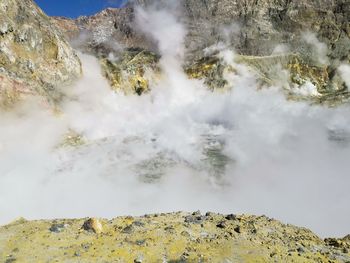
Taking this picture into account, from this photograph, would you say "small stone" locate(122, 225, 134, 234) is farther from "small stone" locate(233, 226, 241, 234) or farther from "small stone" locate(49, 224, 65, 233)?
"small stone" locate(233, 226, 241, 234)

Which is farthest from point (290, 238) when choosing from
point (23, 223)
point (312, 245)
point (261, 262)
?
point (23, 223)

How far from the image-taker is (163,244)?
4912 centimetres

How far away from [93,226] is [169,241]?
356 inches

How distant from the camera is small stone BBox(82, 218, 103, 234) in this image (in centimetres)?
5267

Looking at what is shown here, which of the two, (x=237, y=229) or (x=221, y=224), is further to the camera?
(x=221, y=224)

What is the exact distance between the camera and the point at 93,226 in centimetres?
5284

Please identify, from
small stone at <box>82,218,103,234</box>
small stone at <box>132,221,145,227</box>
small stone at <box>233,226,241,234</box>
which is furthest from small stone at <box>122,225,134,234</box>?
small stone at <box>233,226,241,234</box>

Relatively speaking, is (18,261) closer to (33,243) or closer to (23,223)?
(33,243)

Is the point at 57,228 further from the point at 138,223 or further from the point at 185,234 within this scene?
the point at 185,234

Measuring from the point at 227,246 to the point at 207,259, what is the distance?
10.8 ft

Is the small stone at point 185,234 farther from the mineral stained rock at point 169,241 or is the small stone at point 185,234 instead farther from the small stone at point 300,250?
the small stone at point 300,250

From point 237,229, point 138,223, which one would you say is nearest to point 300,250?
point 237,229

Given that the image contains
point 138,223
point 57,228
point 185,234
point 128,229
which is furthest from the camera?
point 138,223

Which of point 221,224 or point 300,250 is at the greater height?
point 221,224
